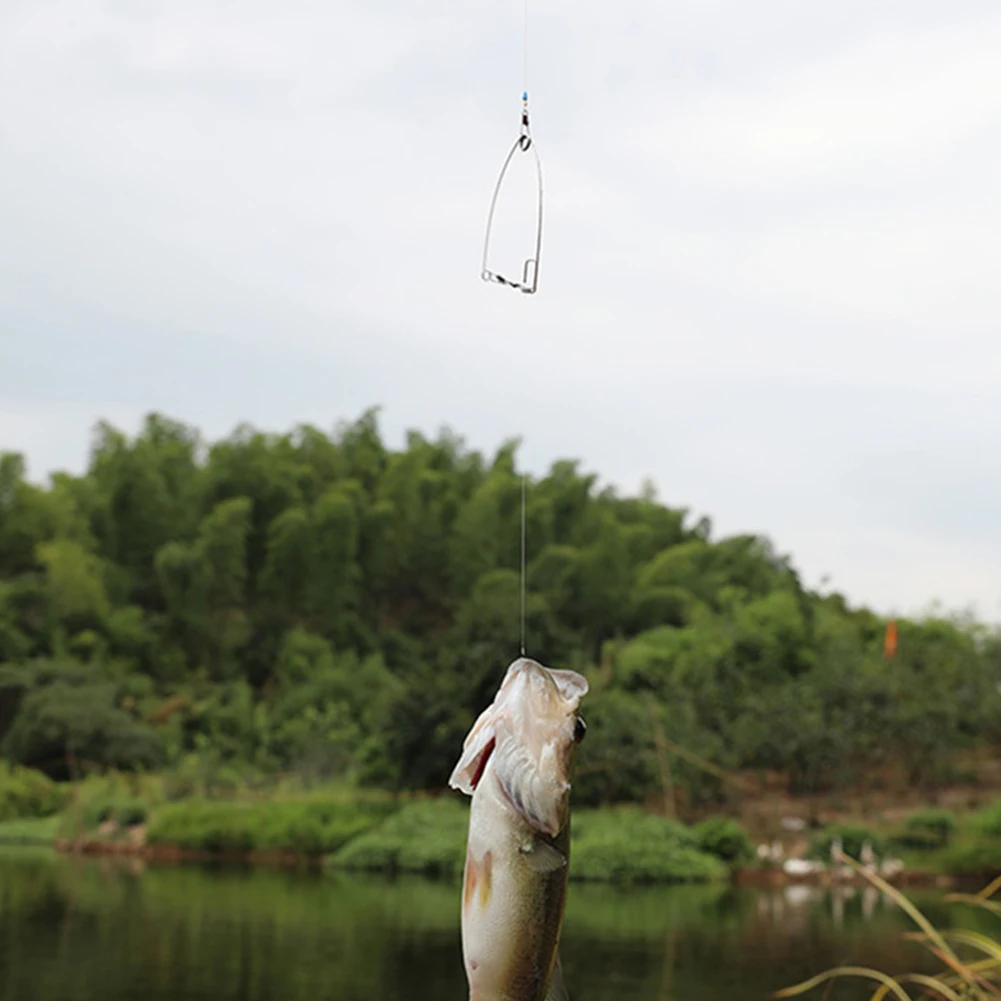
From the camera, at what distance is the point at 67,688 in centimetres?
3541

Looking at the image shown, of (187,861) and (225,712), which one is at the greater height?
(225,712)

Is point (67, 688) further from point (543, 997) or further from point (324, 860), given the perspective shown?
point (543, 997)

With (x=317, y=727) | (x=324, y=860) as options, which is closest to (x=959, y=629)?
(x=317, y=727)

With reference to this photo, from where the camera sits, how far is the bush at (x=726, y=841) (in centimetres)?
2700

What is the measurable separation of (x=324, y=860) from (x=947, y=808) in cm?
1149

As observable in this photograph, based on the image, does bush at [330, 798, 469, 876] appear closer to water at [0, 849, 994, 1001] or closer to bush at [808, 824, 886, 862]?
water at [0, 849, 994, 1001]

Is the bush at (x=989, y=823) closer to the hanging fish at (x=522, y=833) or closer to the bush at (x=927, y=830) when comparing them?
the bush at (x=927, y=830)

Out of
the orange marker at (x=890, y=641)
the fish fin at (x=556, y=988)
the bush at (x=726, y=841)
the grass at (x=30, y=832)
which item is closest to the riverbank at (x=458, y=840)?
the bush at (x=726, y=841)

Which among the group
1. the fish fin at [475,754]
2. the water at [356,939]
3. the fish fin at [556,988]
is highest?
the fish fin at [475,754]

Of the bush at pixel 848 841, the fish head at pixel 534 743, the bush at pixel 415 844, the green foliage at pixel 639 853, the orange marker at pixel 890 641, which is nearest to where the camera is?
the fish head at pixel 534 743

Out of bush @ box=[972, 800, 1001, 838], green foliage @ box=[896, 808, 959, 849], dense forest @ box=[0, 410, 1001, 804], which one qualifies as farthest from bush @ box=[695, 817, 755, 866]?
bush @ box=[972, 800, 1001, 838]

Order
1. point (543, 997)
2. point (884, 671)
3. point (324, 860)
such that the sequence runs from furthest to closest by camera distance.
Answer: point (884, 671)
point (324, 860)
point (543, 997)

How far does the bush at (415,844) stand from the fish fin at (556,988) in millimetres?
24721

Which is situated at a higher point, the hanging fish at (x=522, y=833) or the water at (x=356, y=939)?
the hanging fish at (x=522, y=833)
